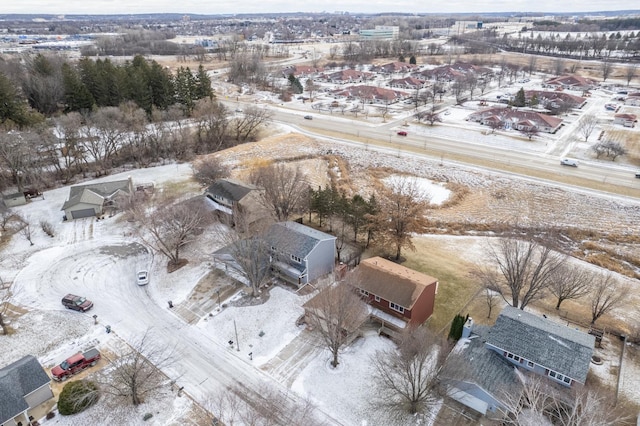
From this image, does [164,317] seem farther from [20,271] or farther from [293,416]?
[20,271]

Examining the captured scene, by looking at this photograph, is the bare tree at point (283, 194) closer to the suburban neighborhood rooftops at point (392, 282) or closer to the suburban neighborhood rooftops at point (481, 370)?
the suburban neighborhood rooftops at point (392, 282)

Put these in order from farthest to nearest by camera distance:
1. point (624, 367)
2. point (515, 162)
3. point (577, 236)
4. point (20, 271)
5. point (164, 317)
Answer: point (515, 162)
point (577, 236)
point (20, 271)
point (164, 317)
point (624, 367)

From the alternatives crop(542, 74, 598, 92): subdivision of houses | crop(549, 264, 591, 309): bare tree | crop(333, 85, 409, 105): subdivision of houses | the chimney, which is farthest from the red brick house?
crop(542, 74, 598, 92): subdivision of houses

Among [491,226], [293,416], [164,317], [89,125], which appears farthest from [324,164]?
[293,416]

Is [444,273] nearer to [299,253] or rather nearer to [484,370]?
[484,370]

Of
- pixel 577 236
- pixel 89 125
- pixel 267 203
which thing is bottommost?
pixel 577 236

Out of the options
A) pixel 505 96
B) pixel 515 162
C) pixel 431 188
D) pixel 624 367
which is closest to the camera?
pixel 624 367

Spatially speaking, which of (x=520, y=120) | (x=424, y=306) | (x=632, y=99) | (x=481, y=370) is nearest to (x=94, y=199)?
(x=424, y=306)
